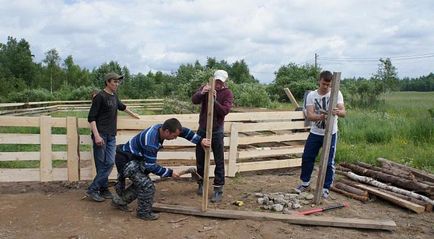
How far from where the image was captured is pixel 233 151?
7.15m

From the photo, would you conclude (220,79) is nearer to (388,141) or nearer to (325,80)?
(325,80)

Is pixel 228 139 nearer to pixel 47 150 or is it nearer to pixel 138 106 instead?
pixel 47 150

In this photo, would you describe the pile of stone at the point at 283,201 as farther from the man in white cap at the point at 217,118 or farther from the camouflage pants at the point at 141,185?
the camouflage pants at the point at 141,185

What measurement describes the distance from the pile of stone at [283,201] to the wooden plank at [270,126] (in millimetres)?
1485

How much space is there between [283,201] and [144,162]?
1947 millimetres

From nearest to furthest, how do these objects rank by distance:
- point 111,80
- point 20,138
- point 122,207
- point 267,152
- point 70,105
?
1. point 122,207
2. point 111,80
3. point 20,138
4. point 267,152
5. point 70,105

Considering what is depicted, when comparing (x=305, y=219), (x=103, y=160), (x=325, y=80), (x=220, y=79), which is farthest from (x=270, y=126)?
(x=103, y=160)

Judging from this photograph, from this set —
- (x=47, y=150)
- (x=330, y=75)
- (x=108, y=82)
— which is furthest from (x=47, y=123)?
(x=330, y=75)

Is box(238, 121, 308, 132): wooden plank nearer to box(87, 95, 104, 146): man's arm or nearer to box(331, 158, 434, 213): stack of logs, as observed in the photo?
box(331, 158, 434, 213): stack of logs

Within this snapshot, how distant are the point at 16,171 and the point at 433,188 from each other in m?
6.04

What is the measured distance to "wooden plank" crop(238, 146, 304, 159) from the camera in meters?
7.42

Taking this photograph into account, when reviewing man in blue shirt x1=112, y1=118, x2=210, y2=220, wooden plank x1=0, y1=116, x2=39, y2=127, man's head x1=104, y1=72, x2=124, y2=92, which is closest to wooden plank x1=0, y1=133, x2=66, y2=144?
wooden plank x1=0, y1=116, x2=39, y2=127

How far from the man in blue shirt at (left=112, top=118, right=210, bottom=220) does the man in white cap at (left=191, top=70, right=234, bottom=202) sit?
21.4 inches

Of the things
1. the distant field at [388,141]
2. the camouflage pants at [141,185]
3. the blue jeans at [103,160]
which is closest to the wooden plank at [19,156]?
the blue jeans at [103,160]
